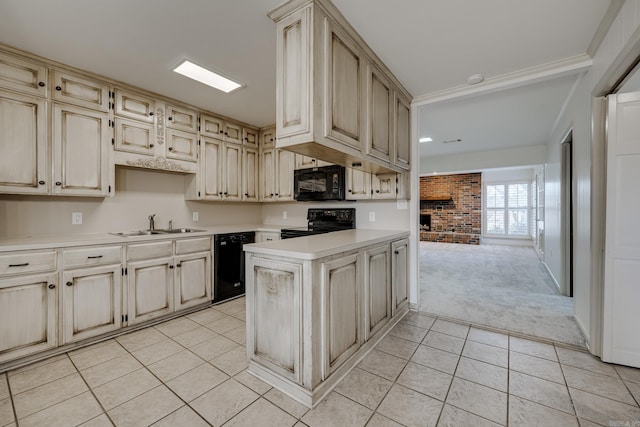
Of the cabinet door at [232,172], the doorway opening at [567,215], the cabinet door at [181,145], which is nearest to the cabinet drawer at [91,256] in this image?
the cabinet door at [181,145]

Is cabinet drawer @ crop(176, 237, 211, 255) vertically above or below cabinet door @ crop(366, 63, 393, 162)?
below

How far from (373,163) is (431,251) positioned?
5.69m

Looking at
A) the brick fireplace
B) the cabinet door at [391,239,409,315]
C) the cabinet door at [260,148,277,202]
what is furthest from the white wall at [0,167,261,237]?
the brick fireplace

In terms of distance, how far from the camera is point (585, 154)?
2494 mm

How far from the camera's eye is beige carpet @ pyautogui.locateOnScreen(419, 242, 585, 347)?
277cm

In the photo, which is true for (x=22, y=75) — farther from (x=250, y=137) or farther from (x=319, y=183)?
(x=319, y=183)

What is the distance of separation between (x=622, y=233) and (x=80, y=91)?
185 inches

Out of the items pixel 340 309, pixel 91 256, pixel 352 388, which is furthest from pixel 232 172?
pixel 352 388

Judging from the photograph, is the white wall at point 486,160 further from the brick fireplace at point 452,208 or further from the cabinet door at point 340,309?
the cabinet door at point 340,309

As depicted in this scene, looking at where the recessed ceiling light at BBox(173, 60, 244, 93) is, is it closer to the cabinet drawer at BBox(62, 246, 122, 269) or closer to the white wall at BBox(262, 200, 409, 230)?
the cabinet drawer at BBox(62, 246, 122, 269)

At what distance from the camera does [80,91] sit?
8.36 ft

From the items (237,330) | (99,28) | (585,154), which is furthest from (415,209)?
(99,28)

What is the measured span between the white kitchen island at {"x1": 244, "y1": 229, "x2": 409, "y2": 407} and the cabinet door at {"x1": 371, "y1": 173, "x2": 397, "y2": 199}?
1.07 metres

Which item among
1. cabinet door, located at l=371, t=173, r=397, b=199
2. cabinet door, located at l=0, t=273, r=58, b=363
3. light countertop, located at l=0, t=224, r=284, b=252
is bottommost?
cabinet door, located at l=0, t=273, r=58, b=363
